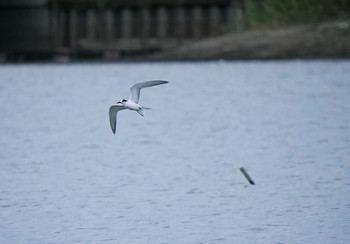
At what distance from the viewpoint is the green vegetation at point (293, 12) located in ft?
84.0

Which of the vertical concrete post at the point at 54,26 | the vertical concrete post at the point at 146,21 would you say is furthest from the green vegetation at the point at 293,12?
the vertical concrete post at the point at 54,26

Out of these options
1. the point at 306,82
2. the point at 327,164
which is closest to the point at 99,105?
the point at 306,82

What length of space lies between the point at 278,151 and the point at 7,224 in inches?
182

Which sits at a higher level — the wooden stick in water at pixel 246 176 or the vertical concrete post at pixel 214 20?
the vertical concrete post at pixel 214 20

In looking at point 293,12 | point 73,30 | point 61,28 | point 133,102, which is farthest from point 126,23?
point 133,102

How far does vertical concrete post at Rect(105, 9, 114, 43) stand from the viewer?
28.9 m

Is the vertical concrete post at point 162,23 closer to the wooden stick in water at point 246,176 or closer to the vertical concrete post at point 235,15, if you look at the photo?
the vertical concrete post at point 235,15

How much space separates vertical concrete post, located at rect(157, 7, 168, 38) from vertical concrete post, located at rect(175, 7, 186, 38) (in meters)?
0.25

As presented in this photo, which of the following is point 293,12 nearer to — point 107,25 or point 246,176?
point 107,25

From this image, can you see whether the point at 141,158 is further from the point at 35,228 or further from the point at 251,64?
the point at 251,64

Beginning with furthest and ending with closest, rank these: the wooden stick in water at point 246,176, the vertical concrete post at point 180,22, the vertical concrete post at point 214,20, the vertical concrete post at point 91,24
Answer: the vertical concrete post at point 91,24 < the vertical concrete post at point 180,22 < the vertical concrete post at point 214,20 < the wooden stick in water at point 246,176

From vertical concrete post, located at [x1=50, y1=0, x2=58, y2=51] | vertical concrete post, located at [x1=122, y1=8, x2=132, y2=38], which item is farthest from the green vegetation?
vertical concrete post, located at [x1=50, y1=0, x2=58, y2=51]

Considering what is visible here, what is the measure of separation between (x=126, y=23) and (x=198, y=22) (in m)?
1.70

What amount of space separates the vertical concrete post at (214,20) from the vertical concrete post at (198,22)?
0.66 feet
